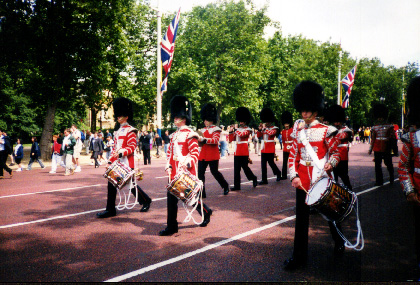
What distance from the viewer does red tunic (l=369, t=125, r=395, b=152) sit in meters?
9.82

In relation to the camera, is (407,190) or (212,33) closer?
(407,190)

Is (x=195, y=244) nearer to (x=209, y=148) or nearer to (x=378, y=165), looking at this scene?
(x=209, y=148)

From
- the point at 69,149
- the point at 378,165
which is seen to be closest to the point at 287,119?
the point at 378,165

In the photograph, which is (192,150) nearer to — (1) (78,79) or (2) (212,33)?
(1) (78,79)

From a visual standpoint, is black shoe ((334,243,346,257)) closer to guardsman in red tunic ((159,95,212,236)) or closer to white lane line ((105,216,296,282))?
white lane line ((105,216,296,282))

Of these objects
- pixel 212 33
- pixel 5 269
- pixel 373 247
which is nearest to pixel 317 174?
pixel 373 247

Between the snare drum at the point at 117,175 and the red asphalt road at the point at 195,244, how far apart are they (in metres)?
0.74

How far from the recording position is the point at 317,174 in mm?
4297

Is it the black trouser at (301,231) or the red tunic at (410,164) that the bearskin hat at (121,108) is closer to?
the black trouser at (301,231)

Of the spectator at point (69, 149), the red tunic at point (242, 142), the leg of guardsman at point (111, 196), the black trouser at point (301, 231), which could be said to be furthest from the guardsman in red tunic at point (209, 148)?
the spectator at point (69, 149)

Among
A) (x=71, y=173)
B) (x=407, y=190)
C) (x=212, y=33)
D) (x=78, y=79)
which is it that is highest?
(x=212, y=33)

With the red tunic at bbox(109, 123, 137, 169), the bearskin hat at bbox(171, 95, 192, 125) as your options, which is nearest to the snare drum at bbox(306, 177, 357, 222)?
the bearskin hat at bbox(171, 95, 192, 125)

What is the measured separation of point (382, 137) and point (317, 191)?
685cm

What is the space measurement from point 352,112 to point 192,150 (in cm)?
3461
